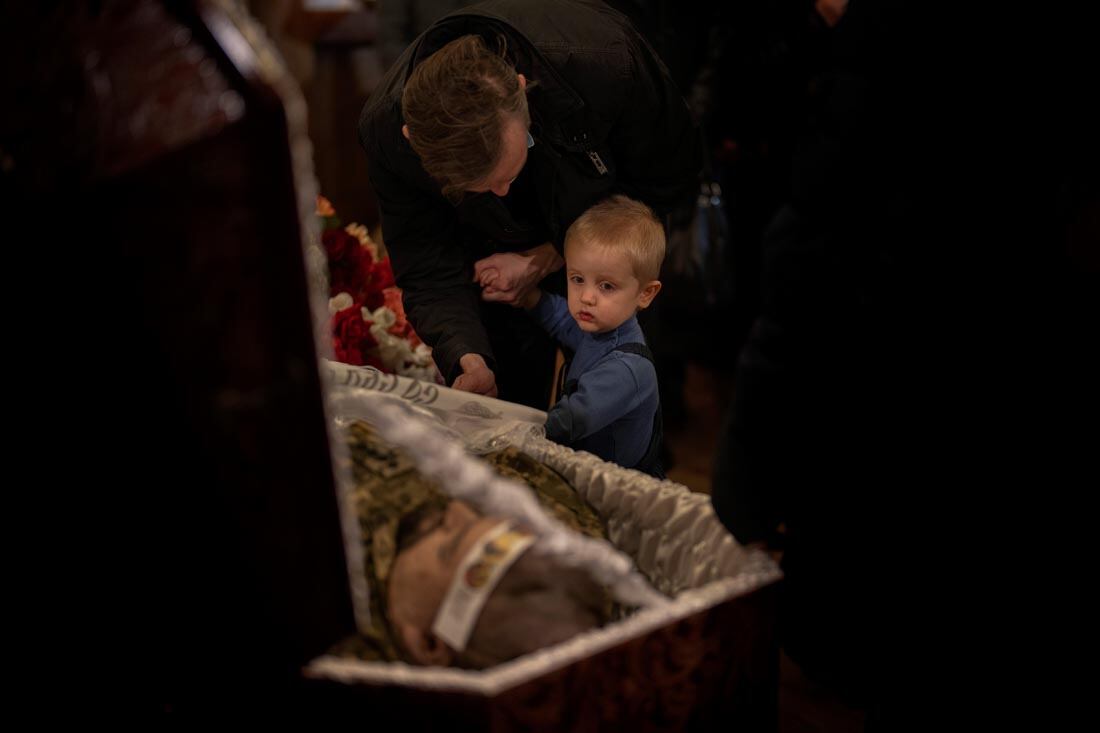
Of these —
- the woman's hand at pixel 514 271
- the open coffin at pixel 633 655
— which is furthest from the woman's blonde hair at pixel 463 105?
the open coffin at pixel 633 655

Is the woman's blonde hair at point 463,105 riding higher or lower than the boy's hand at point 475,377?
higher

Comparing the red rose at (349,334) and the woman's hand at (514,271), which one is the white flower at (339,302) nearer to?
the red rose at (349,334)

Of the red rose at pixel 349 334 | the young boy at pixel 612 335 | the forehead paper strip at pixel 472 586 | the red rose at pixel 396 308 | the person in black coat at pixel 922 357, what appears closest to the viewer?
the person in black coat at pixel 922 357

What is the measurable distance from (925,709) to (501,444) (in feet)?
2.05

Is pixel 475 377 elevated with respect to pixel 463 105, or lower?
lower

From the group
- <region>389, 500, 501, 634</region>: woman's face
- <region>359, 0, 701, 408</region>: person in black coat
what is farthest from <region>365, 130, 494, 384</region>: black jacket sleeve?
<region>389, 500, 501, 634</region>: woman's face

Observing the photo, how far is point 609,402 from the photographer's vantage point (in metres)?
1.35

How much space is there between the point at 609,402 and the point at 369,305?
59 cm

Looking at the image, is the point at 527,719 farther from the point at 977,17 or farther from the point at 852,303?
the point at 977,17

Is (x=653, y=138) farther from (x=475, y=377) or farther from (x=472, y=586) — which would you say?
(x=472, y=586)

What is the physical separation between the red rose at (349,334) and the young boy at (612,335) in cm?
39

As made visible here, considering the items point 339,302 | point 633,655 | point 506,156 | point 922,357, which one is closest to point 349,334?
point 339,302

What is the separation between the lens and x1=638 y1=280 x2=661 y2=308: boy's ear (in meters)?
1.42

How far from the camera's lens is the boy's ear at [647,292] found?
4.67 feet
